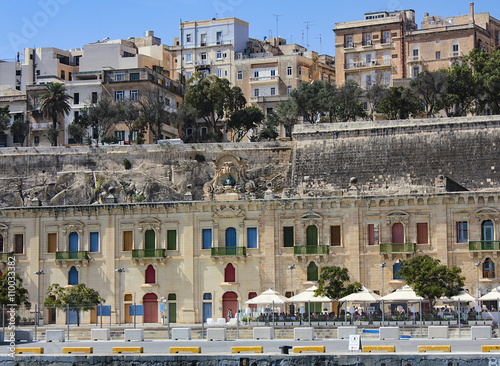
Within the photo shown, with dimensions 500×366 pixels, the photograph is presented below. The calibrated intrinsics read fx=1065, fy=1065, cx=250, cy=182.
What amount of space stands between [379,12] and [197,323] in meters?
43.9

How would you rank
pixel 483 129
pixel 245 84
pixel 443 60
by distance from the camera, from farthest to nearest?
pixel 245 84 → pixel 443 60 → pixel 483 129

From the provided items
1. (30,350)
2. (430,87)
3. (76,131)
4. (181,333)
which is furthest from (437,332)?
(76,131)

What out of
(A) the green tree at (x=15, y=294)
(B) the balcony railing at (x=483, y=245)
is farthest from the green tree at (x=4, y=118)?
(B) the balcony railing at (x=483, y=245)

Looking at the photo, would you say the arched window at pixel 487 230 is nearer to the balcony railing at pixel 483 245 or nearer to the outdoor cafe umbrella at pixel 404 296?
the balcony railing at pixel 483 245

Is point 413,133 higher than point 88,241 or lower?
higher

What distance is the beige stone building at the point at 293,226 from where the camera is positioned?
64500mm

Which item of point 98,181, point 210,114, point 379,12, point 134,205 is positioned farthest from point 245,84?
point 134,205

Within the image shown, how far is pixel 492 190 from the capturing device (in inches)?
2552

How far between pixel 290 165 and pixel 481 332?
27083 mm

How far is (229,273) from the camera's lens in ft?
222

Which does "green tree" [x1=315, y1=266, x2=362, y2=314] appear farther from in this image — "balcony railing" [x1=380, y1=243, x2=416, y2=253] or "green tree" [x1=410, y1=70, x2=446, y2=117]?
"green tree" [x1=410, y1=70, x2=446, y2=117]

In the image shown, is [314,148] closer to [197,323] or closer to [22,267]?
[197,323]

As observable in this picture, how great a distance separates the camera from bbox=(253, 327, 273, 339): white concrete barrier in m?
52.1

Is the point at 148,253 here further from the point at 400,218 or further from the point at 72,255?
the point at 400,218
